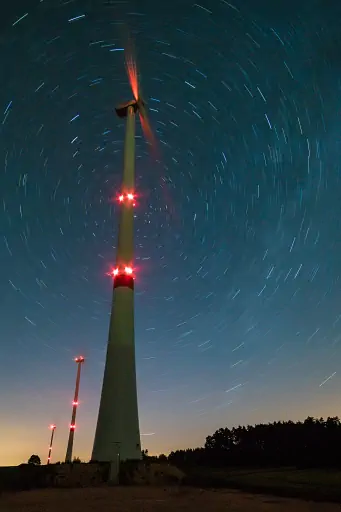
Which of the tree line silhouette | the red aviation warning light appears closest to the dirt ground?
the red aviation warning light

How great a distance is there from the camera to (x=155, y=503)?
15.6 m

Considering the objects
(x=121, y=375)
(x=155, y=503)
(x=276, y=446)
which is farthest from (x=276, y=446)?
(x=155, y=503)

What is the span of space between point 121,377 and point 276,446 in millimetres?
78860

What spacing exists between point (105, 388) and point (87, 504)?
16.3 m

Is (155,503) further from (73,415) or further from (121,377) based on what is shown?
(73,415)

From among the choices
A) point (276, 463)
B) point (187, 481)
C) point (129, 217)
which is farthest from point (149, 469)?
point (276, 463)

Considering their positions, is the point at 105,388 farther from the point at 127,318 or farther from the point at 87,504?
the point at 87,504

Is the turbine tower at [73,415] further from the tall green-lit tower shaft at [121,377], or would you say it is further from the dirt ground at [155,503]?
the dirt ground at [155,503]

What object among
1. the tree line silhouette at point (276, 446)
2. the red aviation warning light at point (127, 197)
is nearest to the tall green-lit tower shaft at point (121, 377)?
the red aviation warning light at point (127, 197)

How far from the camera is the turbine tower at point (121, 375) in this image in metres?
29.6

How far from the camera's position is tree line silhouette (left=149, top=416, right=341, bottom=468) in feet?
265

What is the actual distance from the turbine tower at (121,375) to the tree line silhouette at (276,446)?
5047 centimetres

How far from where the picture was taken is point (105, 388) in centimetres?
3186

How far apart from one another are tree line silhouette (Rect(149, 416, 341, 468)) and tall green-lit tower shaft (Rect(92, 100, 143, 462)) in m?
50.5
